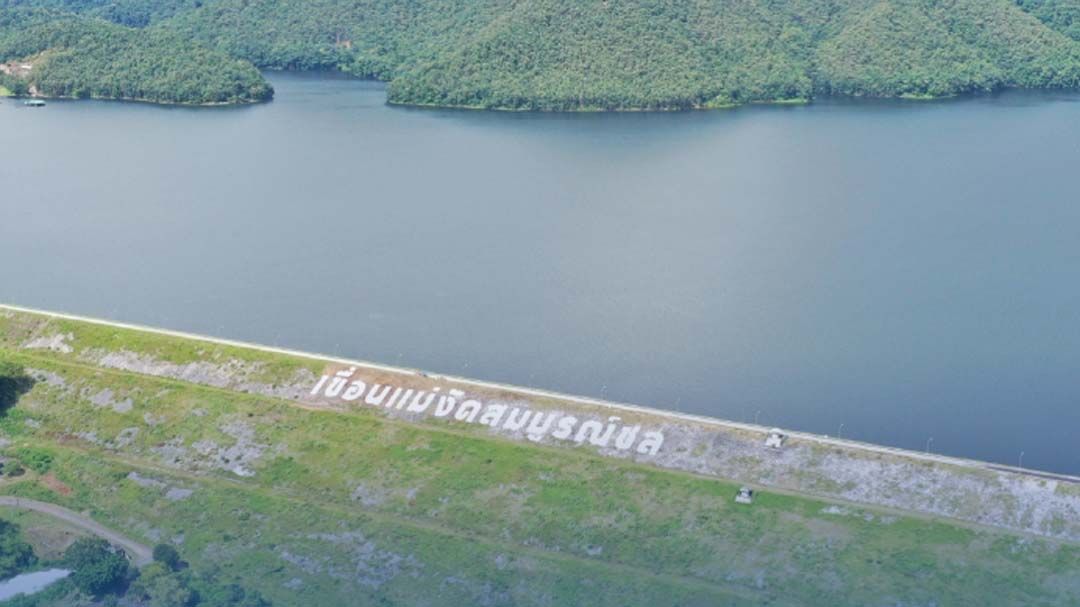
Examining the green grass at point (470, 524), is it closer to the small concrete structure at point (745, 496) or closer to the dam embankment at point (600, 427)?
the small concrete structure at point (745, 496)

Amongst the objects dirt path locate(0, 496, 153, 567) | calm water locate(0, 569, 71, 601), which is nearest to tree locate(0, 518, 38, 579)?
calm water locate(0, 569, 71, 601)

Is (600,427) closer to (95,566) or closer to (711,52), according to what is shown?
(95,566)

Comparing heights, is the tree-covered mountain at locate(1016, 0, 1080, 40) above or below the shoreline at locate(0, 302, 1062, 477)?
above

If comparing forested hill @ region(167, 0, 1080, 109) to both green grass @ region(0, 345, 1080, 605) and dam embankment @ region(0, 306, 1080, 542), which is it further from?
green grass @ region(0, 345, 1080, 605)

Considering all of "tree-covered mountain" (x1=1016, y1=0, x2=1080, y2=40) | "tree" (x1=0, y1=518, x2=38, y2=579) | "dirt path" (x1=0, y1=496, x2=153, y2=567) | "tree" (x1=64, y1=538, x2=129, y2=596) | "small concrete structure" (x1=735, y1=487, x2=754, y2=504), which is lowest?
"dirt path" (x1=0, y1=496, x2=153, y2=567)

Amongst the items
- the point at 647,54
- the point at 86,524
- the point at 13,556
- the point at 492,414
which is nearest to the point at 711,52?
the point at 647,54

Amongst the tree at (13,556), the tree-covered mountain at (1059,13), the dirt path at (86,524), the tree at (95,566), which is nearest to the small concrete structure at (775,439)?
the dirt path at (86,524)

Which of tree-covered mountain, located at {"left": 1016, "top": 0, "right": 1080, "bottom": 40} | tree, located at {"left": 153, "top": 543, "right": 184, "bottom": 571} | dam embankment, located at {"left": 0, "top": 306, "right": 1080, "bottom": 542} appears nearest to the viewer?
tree, located at {"left": 153, "top": 543, "right": 184, "bottom": 571}

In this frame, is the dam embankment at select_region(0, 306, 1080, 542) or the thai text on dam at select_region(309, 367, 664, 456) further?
the thai text on dam at select_region(309, 367, 664, 456)
